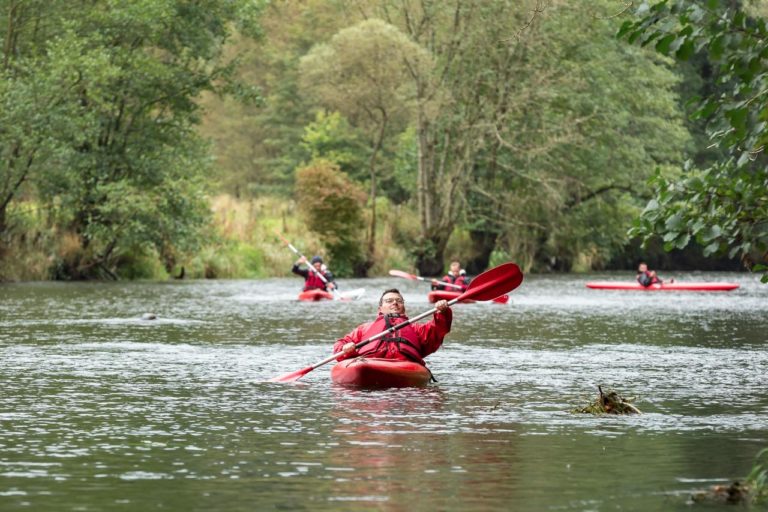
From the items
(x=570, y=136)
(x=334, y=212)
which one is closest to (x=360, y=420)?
(x=334, y=212)

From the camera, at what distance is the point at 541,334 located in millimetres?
24938

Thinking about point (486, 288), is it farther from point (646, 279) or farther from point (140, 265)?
point (140, 265)

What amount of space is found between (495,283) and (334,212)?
124 ft

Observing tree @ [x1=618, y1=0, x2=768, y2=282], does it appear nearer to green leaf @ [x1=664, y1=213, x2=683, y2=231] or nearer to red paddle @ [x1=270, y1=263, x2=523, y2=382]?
green leaf @ [x1=664, y1=213, x2=683, y2=231]

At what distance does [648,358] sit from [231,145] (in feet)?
195

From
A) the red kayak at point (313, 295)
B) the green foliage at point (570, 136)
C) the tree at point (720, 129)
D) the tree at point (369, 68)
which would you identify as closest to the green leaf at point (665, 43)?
the tree at point (720, 129)

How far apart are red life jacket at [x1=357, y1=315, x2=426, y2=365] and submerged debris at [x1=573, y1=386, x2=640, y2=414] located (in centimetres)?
335

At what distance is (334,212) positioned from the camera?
179 feet

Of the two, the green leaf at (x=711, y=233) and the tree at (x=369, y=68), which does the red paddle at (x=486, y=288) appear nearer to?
the green leaf at (x=711, y=233)

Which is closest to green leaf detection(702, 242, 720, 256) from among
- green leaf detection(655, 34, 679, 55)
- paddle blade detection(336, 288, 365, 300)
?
green leaf detection(655, 34, 679, 55)

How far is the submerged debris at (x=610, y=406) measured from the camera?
44.1 feet

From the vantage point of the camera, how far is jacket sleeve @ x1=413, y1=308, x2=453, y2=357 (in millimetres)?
16109

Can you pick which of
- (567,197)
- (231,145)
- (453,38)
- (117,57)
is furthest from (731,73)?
(231,145)

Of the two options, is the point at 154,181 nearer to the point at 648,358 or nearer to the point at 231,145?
the point at 648,358
